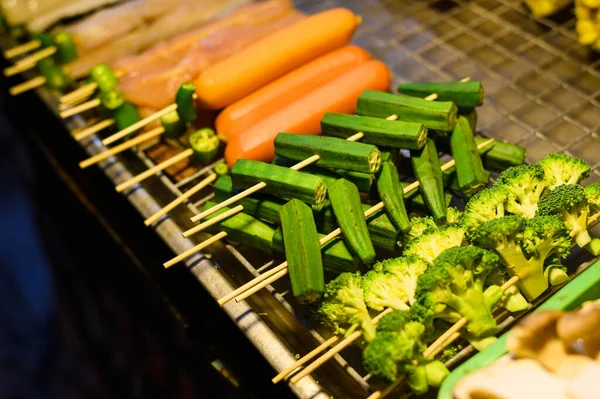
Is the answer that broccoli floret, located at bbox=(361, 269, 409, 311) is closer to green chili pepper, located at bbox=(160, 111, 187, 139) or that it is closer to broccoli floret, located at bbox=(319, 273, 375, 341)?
broccoli floret, located at bbox=(319, 273, 375, 341)

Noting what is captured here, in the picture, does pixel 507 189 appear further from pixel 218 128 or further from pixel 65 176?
pixel 65 176

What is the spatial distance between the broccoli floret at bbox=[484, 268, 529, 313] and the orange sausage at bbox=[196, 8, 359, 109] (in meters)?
1.88

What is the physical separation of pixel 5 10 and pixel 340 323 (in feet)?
11.5

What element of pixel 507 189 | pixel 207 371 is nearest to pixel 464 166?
pixel 507 189

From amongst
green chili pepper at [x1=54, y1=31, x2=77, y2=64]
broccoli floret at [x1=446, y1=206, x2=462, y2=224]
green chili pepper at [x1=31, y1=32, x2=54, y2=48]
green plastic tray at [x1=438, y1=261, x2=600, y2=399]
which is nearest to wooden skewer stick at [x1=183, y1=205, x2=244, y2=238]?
broccoli floret at [x1=446, y1=206, x2=462, y2=224]

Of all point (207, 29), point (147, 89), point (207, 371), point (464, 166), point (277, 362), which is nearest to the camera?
point (277, 362)

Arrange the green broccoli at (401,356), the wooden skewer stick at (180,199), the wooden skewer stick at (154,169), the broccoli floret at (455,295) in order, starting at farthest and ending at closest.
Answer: the wooden skewer stick at (154,169), the wooden skewer stick at (180,199), the broccoli floret at (455,295), the green broccoli at (401,356)

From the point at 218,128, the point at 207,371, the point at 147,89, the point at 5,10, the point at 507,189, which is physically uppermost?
the point at 5,10

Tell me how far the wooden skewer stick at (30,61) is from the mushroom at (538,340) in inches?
140

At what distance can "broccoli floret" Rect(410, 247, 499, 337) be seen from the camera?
2.28 m

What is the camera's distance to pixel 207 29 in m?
4.14

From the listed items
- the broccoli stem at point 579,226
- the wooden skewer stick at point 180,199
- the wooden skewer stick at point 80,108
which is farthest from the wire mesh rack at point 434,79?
the broccoli stem at point 579,226

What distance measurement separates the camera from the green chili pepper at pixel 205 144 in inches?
136

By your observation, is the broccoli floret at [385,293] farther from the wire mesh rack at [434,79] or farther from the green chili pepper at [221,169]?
the green chili pepper at [221,169]
